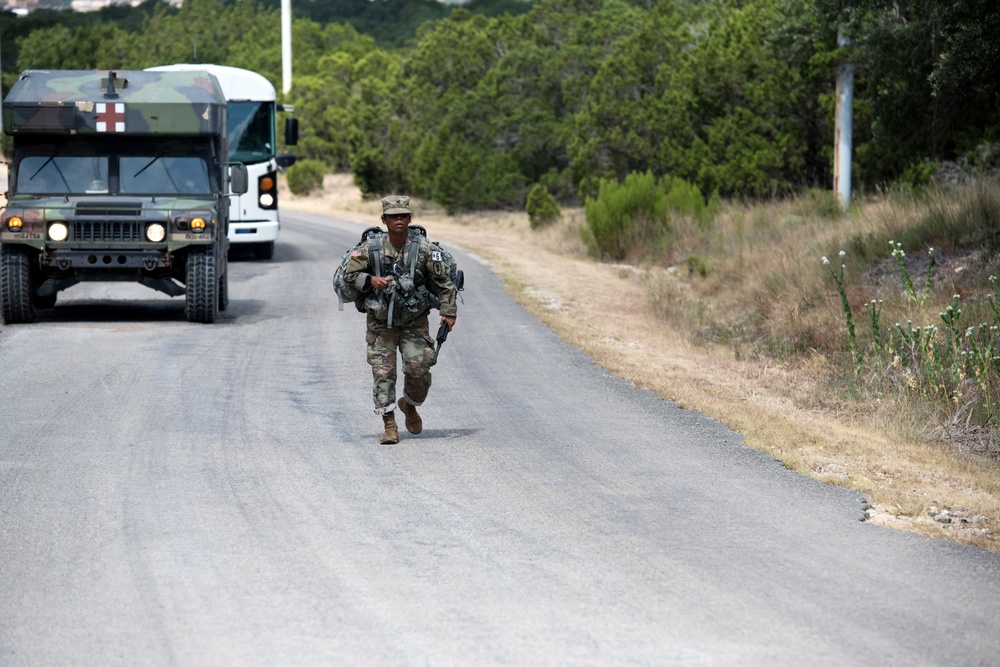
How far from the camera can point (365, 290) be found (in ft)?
29.6

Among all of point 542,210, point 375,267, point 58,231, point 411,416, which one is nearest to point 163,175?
point 58,231

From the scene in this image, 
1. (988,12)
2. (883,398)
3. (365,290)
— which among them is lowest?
(883,398)

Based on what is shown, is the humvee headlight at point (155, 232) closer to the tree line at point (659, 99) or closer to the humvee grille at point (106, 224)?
the humvee grille at point (106, 224)

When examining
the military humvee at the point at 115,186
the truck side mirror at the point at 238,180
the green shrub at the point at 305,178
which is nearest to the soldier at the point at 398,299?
the military humvee at the point at 115,186

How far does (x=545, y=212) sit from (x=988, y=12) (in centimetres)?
1817

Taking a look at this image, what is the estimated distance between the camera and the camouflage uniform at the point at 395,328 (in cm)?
905

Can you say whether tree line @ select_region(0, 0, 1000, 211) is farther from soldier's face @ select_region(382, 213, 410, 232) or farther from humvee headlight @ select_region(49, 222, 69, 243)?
humvee headlight @ select_region(49, 222, 69, 243)

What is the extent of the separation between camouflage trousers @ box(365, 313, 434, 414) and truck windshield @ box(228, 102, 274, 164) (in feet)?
48.4

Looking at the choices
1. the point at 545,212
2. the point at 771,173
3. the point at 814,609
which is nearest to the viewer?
the point at 814,609

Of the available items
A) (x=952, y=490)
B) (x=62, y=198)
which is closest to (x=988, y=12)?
(x=952, y=490)

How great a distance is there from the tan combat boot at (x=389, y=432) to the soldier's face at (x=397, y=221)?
1.24m

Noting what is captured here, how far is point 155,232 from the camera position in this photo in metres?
15.6

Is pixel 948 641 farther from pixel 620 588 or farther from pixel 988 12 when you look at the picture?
pixel 988 12

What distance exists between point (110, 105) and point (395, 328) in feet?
27.1
